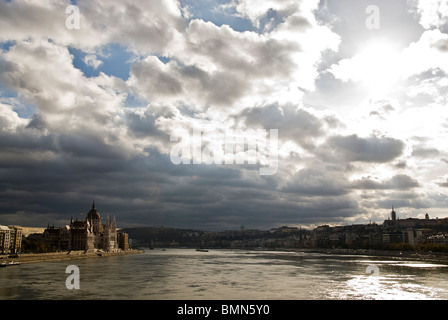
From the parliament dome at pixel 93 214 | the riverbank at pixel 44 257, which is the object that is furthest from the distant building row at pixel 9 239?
the parliament dome at pixel 93 214

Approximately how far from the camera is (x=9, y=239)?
136 meters

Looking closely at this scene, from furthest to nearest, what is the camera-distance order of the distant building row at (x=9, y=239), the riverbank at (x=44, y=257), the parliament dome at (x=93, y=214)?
the parliament dome at (x=93, y=214)
the distant building row at (x=9, y=239)
the riverbank at (x=44, y=257)

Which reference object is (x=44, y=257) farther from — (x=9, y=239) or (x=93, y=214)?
(x=93, y=214)

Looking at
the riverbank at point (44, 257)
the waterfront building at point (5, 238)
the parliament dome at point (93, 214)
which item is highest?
the parliament dome at point (93, 214)

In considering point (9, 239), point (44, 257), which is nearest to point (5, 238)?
point (9, 239)

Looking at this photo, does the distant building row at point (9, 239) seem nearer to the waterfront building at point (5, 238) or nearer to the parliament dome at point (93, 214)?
the waterfront building at point (5, 238)

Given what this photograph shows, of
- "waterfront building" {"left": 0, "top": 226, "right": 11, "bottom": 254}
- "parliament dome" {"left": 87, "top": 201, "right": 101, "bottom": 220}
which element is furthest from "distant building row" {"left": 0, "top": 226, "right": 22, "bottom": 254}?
"parliament dome" {"left": 87, "top": 201, "right": 101, "bottom": 220}

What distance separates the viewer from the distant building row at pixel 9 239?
404 feet

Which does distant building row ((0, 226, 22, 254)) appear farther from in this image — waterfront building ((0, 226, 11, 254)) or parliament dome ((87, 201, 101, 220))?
parliament dome ((87, 201, 101, 220))
